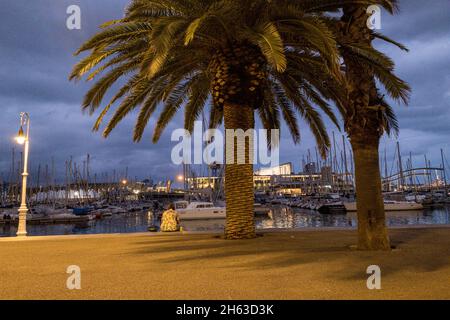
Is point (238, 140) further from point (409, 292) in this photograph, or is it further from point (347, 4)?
point (409, 292)

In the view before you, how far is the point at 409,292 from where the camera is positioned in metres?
5.47

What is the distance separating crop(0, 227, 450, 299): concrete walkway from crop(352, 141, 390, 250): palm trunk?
1.59 feet

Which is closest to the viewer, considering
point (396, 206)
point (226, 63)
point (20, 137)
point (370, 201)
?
point (370, 201)

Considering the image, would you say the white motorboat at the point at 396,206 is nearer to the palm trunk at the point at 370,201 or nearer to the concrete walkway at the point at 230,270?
the concrete walkway at the point at 230,270

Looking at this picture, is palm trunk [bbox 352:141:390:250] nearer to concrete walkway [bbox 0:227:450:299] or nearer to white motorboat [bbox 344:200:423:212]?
concrete walkway [bbox 0:227:450:299]

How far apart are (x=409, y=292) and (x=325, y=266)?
2.11m

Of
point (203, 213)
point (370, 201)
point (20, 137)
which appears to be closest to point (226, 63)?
point (370, 201)

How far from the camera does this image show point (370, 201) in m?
9.57

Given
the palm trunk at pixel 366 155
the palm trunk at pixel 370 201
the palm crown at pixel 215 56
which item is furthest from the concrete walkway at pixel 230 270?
the palm crown at pixel 215 56

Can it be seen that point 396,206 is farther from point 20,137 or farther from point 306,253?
point 20,137

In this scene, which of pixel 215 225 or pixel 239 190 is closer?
pixel 239 190

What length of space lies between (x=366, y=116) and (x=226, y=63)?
453 cm

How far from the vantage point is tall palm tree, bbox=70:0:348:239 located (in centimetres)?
950

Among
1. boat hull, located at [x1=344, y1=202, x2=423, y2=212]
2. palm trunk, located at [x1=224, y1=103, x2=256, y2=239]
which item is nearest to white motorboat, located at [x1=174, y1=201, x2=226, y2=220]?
boat hull, located at [x1=344, y1=202, x2=423, y2=212]
